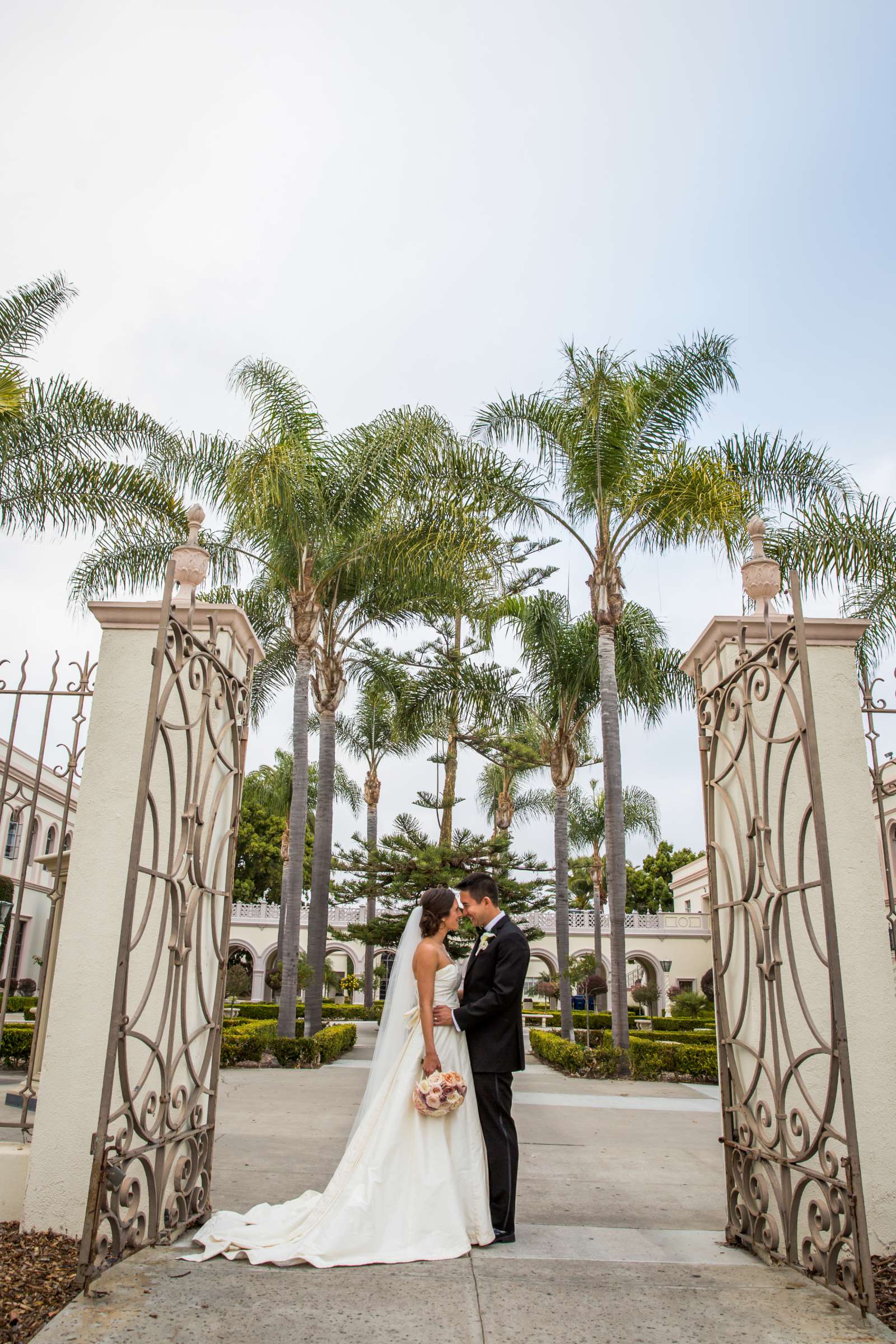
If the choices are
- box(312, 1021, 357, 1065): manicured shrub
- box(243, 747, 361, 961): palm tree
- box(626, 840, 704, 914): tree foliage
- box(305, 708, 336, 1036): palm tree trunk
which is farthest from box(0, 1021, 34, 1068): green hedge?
box(626, 840, 704, 914): tree foliage

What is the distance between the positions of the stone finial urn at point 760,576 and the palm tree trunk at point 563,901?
12.8 m

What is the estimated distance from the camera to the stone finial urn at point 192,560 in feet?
14.1

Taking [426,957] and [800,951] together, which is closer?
[800,951]

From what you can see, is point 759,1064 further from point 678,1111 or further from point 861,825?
point 678,1111

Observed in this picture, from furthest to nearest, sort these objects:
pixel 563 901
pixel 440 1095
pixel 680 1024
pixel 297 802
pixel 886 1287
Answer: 1. pixel 680 1024
2. pixel 563 901
3. pixel 297 802
4. pixel 440 1095
5. pixel 886 1287

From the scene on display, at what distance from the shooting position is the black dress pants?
385 cm

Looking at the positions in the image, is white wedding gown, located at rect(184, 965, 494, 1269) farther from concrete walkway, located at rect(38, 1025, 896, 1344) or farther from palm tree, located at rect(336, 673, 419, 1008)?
palm tree, located at rect(336, 673, 419, 1008)

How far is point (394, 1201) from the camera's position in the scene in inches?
146

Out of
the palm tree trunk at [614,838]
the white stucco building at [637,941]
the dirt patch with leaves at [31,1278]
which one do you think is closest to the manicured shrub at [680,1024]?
the white stucco building at [637,941]

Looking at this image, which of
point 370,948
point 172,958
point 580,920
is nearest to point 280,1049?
point 370,948

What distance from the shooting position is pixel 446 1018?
4098mm

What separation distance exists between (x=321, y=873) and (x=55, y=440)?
758 cm

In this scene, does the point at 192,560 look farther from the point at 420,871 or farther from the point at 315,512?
the point at 420,871

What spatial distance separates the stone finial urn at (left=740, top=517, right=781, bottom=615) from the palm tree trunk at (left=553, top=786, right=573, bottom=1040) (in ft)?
41.9
